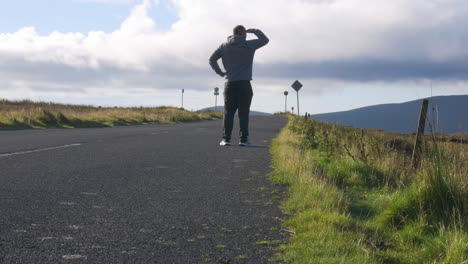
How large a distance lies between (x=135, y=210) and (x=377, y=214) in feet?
7.10

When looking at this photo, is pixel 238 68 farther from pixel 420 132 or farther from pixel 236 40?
pixel 420 132

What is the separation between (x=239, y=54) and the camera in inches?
439

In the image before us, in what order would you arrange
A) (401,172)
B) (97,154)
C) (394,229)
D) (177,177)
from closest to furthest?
(394,229) → (177,177) → (401,172) → (97,154)

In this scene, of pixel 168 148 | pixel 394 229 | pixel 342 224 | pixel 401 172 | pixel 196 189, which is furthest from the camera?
pixel 168 148

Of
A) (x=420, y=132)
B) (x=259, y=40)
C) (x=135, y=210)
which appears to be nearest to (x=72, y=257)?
(x=135, y=210)

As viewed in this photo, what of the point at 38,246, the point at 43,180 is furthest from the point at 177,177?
the point at 38,246

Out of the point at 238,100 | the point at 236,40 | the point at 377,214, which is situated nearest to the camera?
the point at 377,214

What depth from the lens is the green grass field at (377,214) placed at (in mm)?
3852

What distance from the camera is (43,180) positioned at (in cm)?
646

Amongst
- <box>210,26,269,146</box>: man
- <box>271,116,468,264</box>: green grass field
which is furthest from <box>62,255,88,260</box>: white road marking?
<box>210,26,269,146</box>: man

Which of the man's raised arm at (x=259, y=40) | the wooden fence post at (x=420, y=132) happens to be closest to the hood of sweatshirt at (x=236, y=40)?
the man's raised arm at (x=259, y=40)

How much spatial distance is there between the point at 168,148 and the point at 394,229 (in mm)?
6838

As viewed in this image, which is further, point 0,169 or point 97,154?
point 97,154

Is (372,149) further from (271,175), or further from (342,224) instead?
(342,224)
